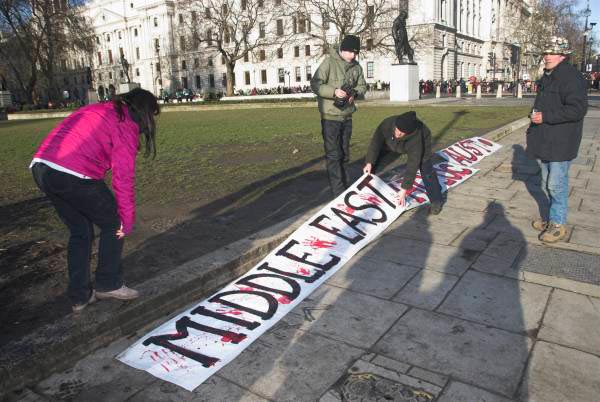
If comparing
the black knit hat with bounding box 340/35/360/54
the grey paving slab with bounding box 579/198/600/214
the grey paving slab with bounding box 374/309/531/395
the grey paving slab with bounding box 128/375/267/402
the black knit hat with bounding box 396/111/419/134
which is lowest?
the grey paving slab with bounding box 128/375/267/402

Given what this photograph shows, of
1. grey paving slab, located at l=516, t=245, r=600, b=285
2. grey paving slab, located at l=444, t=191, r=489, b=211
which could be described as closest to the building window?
grey paving slab, located at l=444, t=191, r=489, b=211

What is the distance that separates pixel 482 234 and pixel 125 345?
3.33 m

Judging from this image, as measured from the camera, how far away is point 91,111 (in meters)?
2.87

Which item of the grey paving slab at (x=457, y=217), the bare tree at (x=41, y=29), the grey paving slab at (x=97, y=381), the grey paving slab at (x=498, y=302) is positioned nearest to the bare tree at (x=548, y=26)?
the bare tree at (x=41, y=29)

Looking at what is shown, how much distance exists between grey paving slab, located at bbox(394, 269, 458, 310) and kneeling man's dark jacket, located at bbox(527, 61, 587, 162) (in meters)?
1.52

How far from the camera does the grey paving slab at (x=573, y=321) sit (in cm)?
275

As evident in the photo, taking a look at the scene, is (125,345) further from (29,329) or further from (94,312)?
(29,329)

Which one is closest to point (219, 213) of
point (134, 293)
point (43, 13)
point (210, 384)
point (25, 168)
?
point (134, 293)

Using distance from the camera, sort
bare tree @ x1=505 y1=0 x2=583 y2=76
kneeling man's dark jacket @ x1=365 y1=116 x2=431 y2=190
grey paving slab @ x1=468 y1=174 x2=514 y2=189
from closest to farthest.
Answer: kneeling man's dark jacket @ x1=365 y1=116 x2=431 y2=190 < grey paving slab @ x1=468 y1=174 x2=514 y2=189 < bare tree @ x1=505 y1=0 x2=583 y2=76

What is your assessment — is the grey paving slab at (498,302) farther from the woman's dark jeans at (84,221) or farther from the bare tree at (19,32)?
the bare tree at (19,32)

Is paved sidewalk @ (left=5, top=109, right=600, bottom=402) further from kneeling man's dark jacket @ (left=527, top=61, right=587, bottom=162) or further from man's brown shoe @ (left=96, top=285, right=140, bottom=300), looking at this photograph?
kneeling man's dark jacket @ (left=527, top=61, right=587, bottom=162)

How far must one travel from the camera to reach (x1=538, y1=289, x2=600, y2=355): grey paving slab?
275cm

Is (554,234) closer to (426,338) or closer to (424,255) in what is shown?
(424,255)

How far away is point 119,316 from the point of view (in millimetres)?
3043
